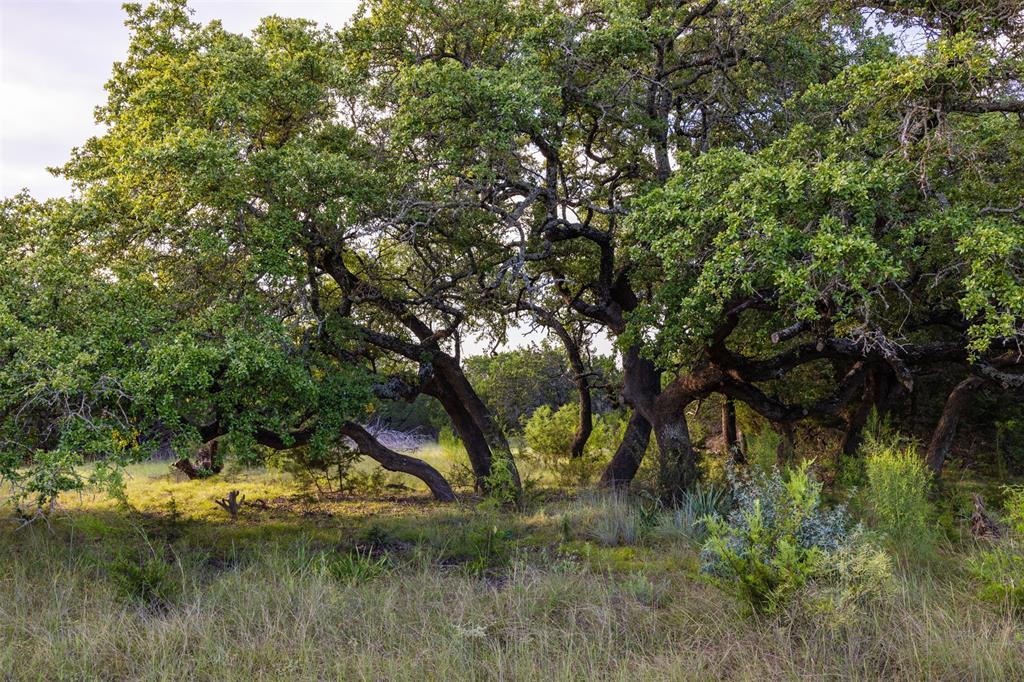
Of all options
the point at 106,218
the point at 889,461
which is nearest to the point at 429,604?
the point at 889,461

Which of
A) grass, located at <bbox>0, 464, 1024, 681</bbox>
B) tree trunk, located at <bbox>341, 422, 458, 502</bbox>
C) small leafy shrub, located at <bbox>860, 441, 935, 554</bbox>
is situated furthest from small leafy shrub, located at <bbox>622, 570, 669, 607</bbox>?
tree trunk, located at <bbox>341, 422, 458, 502</bbox>

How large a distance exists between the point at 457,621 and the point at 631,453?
7.59 metres

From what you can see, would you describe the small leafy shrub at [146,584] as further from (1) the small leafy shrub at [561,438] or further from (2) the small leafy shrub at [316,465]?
(1) the small leafy shrub at [561,438]

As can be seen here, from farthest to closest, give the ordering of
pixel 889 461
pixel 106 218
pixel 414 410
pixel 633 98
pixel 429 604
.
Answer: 1. pixel 414 410
2. pixel 633 98
3. pixel 106 218
4. pixel 889 461
5. pixel 429 604

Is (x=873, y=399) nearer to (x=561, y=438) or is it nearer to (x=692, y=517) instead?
(x=561, y=438)

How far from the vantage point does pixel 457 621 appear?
4.84 meters

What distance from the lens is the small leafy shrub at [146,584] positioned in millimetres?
5375

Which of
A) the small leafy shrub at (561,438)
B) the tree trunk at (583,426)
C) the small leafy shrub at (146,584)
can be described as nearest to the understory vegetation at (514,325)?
the small leafy shrub at (146,584)

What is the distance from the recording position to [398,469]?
11664mm

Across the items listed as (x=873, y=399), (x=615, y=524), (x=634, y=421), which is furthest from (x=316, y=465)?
(x=873, y=399)

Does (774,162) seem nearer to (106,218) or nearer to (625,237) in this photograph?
(625,237)

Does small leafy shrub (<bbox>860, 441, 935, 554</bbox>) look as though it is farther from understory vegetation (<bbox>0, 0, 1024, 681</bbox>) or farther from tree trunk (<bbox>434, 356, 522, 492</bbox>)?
tree trunk (<bbox>434, 356, 522, 492</bbox>)

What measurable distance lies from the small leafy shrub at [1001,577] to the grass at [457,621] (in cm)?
9

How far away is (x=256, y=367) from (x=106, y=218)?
2.87m
